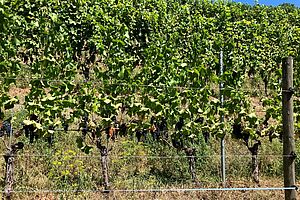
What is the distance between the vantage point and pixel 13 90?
1011cm

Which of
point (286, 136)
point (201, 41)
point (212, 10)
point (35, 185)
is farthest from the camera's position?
point (212, 10)

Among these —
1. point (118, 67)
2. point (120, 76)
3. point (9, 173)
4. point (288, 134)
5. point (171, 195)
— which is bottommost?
point (171, 195)

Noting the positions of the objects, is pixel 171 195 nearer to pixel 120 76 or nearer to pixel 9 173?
pixel 120 76

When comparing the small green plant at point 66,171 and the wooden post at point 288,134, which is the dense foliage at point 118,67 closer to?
the small green plant at point 66,171

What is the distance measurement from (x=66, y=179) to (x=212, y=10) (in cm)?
696

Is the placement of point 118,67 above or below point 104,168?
above

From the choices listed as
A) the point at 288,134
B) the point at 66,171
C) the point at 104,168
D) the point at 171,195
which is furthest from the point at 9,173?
the point at 288,134

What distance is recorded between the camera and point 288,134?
4.34 meters

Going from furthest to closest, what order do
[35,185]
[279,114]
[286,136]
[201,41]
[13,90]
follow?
[13,90]
[201,41]
[279,114]
[35,185]
[286,136]

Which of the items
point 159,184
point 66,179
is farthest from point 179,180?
point 66,179

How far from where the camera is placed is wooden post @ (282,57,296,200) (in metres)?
4.31

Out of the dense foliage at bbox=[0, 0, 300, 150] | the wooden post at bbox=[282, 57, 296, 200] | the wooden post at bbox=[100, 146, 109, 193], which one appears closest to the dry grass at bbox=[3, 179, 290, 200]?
the wooden post at bbox=[100, 146, 109, 193]

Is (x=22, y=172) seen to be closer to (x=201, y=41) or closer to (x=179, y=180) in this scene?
(x=179, y=180)

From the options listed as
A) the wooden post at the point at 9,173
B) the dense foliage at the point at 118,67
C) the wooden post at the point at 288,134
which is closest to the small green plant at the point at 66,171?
the dense foliage at the point at 118,67
